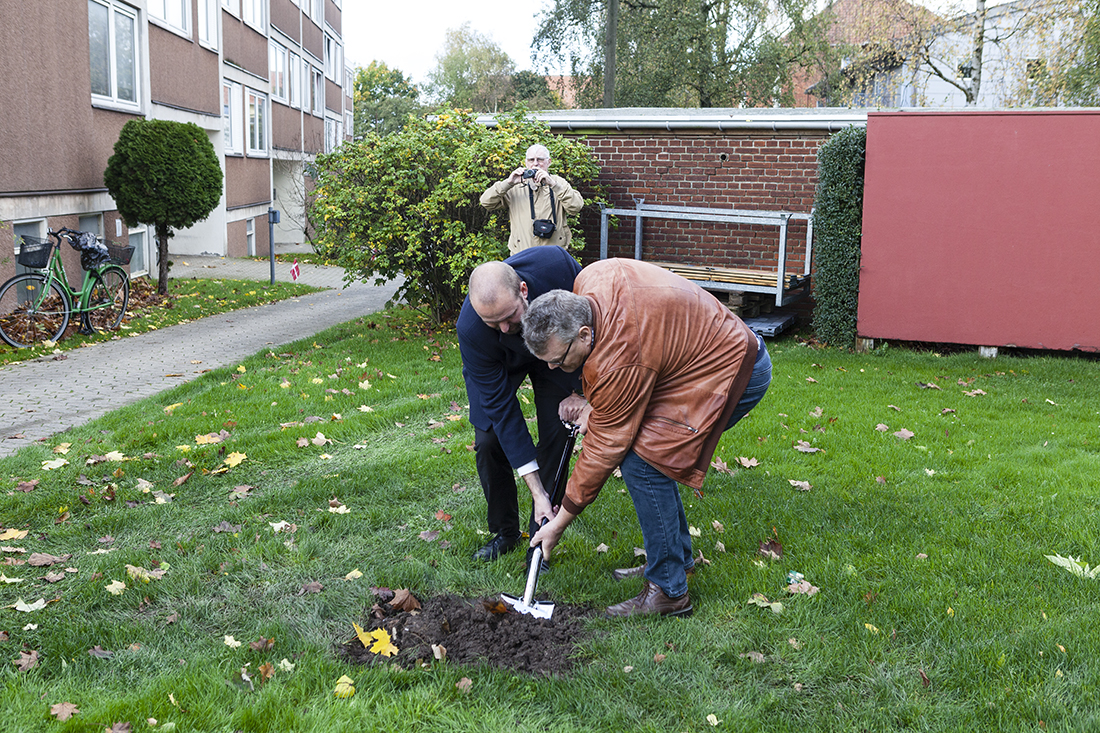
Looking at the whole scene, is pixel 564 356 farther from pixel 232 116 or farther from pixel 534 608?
pixel 232 116

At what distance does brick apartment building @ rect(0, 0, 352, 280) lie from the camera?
1124 centimetres

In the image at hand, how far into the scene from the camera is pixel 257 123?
25.0 meters

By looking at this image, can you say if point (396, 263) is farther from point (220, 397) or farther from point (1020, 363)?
point (1020, 363)

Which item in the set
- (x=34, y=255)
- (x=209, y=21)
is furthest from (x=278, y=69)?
(x=34, y=255)

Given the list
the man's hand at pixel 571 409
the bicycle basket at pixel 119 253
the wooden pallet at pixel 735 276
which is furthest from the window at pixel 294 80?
the man's hand at pixel 571 409

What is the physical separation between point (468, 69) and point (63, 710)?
202 feet

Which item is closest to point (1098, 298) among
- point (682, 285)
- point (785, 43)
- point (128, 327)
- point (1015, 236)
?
point (1015, 236)

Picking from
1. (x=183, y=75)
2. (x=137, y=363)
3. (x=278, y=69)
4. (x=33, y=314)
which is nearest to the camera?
(x=137, y=363)

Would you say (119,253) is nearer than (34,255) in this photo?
No

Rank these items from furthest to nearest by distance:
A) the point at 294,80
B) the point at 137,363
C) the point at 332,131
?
the point at 332,131 < the point at 294,80 < the point at 137,363

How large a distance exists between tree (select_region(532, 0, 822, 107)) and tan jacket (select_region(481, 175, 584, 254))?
79.6 ft

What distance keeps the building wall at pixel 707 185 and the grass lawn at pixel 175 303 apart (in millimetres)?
5737

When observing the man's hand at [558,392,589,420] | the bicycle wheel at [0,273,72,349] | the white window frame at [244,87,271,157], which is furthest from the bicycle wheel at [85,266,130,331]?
the white window frame at [244,87,271,157]

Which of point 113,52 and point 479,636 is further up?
point 113,52
